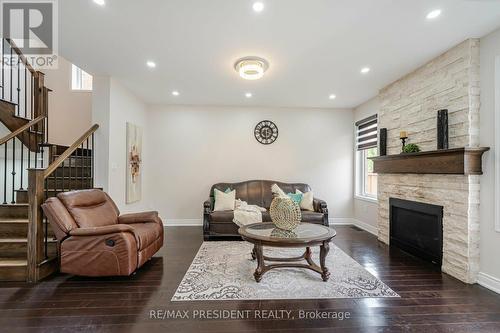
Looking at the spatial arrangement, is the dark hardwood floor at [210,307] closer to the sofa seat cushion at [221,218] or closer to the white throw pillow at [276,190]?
the sofa seat cushion at [221,218]

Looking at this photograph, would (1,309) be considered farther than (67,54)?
No

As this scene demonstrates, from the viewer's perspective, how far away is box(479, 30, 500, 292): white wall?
2.67 metres

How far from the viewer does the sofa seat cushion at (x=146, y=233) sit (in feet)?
9.85

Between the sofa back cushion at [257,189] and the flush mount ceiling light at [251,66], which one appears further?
the sofa back cushion at [257,189]

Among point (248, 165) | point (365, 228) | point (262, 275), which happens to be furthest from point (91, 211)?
point (365, 228)

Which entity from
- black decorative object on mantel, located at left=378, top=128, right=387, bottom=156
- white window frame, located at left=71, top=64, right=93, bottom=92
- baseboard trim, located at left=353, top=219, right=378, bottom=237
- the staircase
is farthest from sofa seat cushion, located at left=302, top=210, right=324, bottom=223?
white window frame, located at left=71, top=64, right=93, bottom=92

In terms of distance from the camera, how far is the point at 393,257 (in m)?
3.65

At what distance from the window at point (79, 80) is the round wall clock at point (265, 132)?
3.69 metres

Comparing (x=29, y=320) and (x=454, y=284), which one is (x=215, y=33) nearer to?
(x=29, y=320)

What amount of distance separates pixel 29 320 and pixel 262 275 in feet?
6.90

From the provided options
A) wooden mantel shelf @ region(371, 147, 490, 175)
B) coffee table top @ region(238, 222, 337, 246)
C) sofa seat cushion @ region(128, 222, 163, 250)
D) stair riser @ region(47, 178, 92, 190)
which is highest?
wooden mantel shelf @ region(371, 147, 490, 175)

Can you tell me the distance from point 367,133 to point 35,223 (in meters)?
5.72

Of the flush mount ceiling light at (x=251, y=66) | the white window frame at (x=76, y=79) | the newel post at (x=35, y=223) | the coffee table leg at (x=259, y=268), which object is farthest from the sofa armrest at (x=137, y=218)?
the white window frame at (x=76, y=79)

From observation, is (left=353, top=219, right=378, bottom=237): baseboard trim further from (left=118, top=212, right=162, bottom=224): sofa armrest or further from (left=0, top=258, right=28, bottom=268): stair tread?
(left=0, top=258, right=28, bottom=268): stair tread
